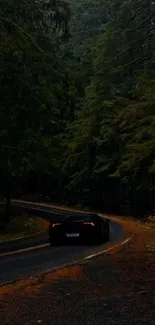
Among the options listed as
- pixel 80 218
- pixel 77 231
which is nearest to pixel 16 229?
pixel 80 218

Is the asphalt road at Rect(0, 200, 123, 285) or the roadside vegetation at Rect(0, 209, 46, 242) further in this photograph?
the roadside vegetation at Rect(0, 209, 46, 242)

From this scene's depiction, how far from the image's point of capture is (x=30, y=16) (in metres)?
14.0

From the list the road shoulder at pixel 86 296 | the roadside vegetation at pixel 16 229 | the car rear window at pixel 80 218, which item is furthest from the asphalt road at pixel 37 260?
the roadside vegetation at pixel 16 229

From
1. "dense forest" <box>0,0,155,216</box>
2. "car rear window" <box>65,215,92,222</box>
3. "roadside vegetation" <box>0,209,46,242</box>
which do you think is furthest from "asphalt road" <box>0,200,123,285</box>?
"roadside vegetation" <box>0,209,46,242</box>

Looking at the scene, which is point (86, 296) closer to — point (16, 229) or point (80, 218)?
point (80, 218)

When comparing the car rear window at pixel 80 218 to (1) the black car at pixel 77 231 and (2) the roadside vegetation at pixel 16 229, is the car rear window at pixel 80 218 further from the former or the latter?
(2) the roadside vegetation at pixel 16 229

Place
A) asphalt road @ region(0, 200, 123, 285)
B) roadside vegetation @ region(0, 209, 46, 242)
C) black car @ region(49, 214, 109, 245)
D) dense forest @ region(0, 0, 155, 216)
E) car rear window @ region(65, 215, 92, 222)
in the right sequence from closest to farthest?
asphalt road @ region(0, 200, 123, 285) < dense forest @ region(0, 0, 155, 216) < black car @ region(49, 214, 109, 245) < car rear window @ region(65, 215, 92, 222) < roadside vegetation @ region(0, 209, 46, 242)

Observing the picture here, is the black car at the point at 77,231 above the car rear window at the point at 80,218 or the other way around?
the other way around

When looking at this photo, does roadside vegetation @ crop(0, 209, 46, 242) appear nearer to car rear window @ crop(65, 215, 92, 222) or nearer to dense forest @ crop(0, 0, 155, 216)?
dense forest @ crop(0, 0, 155, 216)

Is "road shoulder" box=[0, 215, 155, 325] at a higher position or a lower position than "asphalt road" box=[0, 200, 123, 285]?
higher

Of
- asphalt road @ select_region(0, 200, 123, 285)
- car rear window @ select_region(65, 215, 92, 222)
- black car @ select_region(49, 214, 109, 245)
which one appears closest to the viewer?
asphalt road @ select_region(0, 200, 123, 285)

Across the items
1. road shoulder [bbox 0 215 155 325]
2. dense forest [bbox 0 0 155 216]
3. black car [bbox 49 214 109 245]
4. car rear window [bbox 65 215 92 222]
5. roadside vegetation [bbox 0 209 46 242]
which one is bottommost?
roadside vegetation [bbox 0 209 46 242]

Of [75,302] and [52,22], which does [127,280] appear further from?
[52,22]

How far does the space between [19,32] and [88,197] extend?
49358 mm
